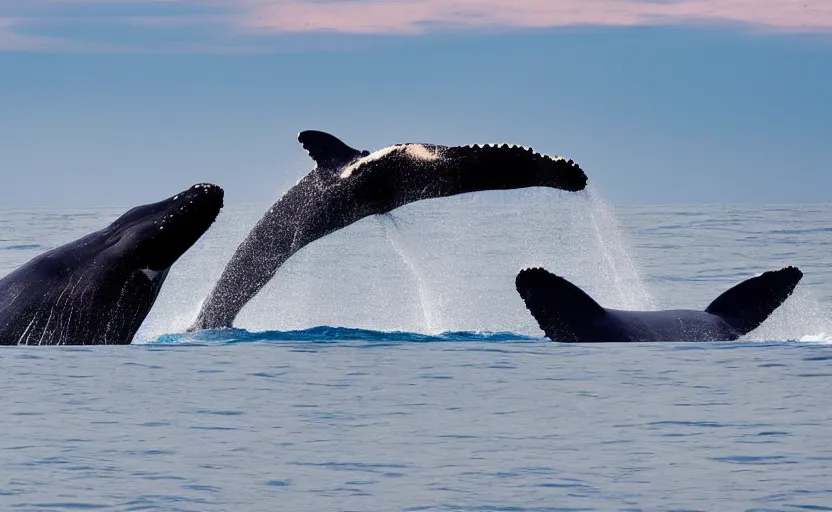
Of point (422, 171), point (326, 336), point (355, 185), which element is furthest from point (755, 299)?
point (355, 185)

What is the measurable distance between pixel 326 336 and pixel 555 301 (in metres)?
3.04

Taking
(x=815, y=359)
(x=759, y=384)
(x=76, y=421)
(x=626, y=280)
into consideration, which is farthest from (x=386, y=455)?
(x=626, y=280)

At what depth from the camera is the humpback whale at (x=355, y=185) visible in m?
16.1

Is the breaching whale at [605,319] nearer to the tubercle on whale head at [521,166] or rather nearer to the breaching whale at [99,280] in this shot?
the tubercle on whale head at [521,166]

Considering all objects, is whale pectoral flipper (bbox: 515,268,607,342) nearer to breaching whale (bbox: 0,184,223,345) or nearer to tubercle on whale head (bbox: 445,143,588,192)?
tubercle on whale head (bbox: 445,143,588,192)

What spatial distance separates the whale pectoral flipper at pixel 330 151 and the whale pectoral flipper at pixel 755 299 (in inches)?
212

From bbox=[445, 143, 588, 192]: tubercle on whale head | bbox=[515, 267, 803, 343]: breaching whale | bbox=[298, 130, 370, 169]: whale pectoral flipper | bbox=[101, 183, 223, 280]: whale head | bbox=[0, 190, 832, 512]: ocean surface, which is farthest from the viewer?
bbox=[515, 267, 803, 343]: breaching whale

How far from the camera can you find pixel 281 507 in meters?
9.42

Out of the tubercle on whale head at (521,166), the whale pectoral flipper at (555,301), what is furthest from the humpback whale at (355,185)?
the whale pectoral flipper at (555,301)

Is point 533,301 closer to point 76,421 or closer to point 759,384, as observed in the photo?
point 759,384

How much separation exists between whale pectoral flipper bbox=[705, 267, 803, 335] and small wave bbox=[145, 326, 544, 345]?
8.31 feet

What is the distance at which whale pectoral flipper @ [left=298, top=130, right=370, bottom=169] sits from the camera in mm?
17156

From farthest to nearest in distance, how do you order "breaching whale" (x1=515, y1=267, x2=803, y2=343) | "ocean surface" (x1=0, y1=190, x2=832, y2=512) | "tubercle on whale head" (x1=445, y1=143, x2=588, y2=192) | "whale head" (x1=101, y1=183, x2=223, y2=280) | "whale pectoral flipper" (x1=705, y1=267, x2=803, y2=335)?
1. "whale pectoral flipper" (x1=705, y1=267, x2=803, y2=335)
2. "breaching whale" (x1=515, y1=267, x2=803, y2=343)
3. "tubercle on whale head" (x1=445, y1=143, x2=588, y2=192)
4. "whale head" (x1=101, y1=183, x2=223, y2=280)
5. "ocean surface" (x1=0, y1=190, x2=832, y2=512)

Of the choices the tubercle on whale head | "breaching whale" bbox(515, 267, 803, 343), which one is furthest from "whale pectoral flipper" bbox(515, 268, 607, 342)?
the tubercle on whale head
